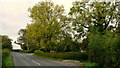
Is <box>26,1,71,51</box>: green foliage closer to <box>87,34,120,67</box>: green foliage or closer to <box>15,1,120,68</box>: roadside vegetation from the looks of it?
<box>15,1,120,68</box>: roadside vegetation

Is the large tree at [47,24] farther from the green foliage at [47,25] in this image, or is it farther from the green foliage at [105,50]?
the green foliage at [105,50]

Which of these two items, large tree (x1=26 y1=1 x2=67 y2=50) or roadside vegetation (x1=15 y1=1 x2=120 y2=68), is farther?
large tree (x1=26 y1=1 x2=67 y2=50)

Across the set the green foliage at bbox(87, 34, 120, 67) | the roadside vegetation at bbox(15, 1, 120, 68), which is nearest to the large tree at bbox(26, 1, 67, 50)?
the roadside vegetation at bbox(15, 1, 120, 68)

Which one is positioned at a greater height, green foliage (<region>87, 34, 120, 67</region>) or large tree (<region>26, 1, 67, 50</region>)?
large tree (<region>26, 1, 67, 50</region>)

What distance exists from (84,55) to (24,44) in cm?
7541

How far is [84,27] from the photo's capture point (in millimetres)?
36656

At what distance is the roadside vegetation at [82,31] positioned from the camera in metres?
20.3

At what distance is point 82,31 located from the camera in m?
35.7

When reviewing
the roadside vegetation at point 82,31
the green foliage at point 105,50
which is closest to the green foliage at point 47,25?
the roadside vegetation at point 82,31

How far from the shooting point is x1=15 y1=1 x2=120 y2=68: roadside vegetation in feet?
66.6

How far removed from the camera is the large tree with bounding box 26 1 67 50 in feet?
140

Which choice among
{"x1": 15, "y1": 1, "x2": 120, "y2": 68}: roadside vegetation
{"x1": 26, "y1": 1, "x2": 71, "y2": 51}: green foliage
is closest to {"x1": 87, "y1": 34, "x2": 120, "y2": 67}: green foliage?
{"x1": 15, "y1": 1, "x2": 120, "y2": 68}: roadside vegetation

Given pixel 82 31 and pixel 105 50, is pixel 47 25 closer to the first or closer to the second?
pixel 82 31

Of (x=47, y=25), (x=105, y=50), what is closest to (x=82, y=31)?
(x=47, y=25)
